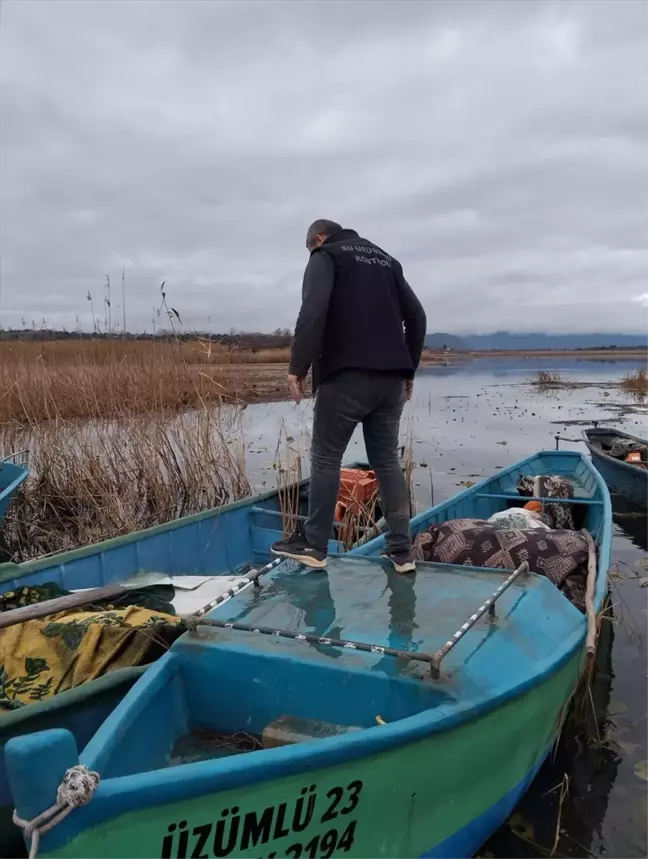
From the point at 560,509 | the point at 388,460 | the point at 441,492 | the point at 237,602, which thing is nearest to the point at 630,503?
the point at 441,492

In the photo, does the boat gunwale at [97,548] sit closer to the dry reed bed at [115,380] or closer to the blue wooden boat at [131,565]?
the blue wooden boat at [131,565]

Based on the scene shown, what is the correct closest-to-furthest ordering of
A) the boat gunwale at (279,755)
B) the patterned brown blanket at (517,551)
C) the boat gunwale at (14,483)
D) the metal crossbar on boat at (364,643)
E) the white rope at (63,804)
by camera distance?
the white rope at (63,804), the boat gunwale at (279,755), the metal crossbar on boat at (364,643), the patterned brown blanket at (517,551), the boat gunwale at (14,483)

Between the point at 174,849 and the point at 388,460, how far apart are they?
7.50ft

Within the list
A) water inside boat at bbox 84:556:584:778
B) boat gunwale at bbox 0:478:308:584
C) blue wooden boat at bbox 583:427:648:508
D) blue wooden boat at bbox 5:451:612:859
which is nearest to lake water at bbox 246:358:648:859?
blue wooden boat at bbox 583:427:648:508

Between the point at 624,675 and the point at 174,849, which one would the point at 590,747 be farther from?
the point at 174,849

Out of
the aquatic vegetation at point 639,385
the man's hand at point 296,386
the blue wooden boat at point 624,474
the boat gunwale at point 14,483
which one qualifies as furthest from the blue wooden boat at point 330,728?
the aquatic vegetation at point 639,385

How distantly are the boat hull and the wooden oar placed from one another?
1.31 meters

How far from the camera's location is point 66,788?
167 centimetres

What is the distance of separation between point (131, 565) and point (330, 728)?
104 inches

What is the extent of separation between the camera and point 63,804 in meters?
1.67

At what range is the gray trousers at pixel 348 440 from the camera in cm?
359

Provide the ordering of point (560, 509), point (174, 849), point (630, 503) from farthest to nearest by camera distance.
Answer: point (630, 503)
point (560, 509)
point (174, 849)

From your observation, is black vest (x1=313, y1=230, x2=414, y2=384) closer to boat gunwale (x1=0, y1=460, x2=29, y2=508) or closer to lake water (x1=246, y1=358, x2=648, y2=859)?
lake water (x1=246, y1=358, x2=648, y2=859)

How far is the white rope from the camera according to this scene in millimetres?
1650
